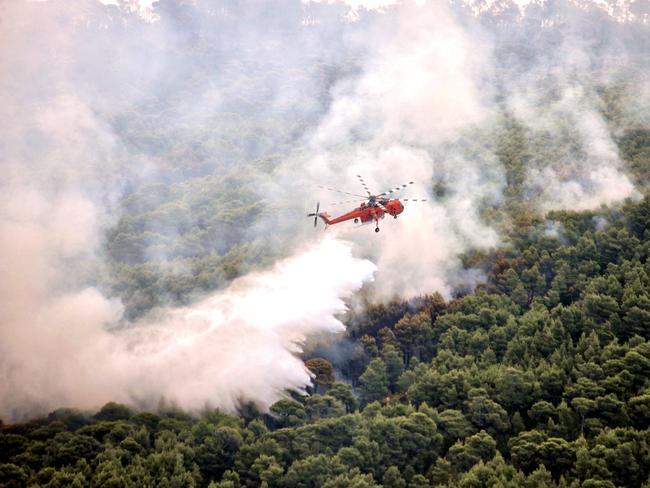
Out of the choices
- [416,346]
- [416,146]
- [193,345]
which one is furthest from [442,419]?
[416,146]

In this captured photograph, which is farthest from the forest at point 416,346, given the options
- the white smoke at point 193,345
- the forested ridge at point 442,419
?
the white smoke at point 193,345

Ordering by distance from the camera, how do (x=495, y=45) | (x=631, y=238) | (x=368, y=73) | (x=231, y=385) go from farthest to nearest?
(x=495, y=45), (x=368, y=73), (x=631, y=238), (x=231, y=385)

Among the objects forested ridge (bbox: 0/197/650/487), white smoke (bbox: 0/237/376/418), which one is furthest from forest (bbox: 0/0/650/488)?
white smoke (bbox: 0/237/376/418)

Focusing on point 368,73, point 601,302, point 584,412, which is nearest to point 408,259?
point 601,302

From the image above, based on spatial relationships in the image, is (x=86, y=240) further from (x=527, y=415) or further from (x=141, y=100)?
(x=527, y=415)

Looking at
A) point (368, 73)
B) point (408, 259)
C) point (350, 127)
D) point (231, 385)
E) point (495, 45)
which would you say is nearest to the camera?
point (231, 385)

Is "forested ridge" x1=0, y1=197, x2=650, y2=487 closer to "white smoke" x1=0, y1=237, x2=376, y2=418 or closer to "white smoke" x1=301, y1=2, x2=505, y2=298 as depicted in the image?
"white smoke" x1=0, y1=237, x2=376, y2=418
